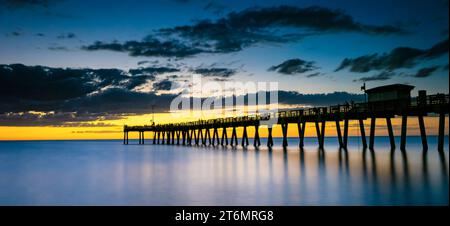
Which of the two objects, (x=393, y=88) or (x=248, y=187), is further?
(x=393, y=88)

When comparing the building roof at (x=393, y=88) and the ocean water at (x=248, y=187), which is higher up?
the building roof at (x=393, y=88)

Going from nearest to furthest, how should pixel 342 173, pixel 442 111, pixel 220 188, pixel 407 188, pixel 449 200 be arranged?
pixel 449 200, pixel 407 188, pixel 220 188, pixel 342 173, pixel 442 111

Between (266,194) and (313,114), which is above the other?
(313,114)

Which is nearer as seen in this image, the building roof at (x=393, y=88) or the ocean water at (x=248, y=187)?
the ocean water at (x=248, y=187)

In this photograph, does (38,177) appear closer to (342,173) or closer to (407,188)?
(342,173)

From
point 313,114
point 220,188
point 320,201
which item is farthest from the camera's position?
point 313,114

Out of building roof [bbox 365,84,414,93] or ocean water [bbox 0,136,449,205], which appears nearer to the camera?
ocean water [bbox 0,136,449,205]

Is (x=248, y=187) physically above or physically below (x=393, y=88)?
below

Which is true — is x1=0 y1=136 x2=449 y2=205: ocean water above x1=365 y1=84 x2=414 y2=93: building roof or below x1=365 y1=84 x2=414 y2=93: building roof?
below

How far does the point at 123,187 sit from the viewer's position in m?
22.2

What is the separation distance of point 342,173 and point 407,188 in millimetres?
6092

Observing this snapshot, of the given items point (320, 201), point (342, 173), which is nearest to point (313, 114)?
point (342, 173)
